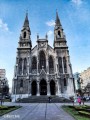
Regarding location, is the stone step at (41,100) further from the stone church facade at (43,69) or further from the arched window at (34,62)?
the arched window at (34,62)

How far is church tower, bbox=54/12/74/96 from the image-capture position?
45344 mm

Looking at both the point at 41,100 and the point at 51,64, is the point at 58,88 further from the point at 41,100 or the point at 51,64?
the point at 51,64

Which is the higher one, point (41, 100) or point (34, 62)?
point (34, 62)

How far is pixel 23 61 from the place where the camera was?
4828 cm

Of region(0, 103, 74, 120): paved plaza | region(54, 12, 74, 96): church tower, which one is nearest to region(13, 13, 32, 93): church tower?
region(54, 12, 74, 96): church tower

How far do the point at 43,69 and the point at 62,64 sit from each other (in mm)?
6539

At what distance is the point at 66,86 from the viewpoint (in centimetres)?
4544

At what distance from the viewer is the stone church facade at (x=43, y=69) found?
4489cm

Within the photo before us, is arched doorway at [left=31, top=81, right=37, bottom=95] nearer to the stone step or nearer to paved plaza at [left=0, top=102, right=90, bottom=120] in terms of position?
the stone step

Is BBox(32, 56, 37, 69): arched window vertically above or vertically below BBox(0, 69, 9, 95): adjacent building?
above

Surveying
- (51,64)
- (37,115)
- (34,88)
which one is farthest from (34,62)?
(37,115)

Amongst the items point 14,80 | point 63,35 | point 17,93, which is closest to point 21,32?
point 63,35

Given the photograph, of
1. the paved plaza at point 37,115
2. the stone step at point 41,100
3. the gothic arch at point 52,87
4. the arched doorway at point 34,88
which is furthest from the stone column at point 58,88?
the paved plaza at point 37,115

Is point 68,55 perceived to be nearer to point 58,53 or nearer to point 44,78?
point 58,53
